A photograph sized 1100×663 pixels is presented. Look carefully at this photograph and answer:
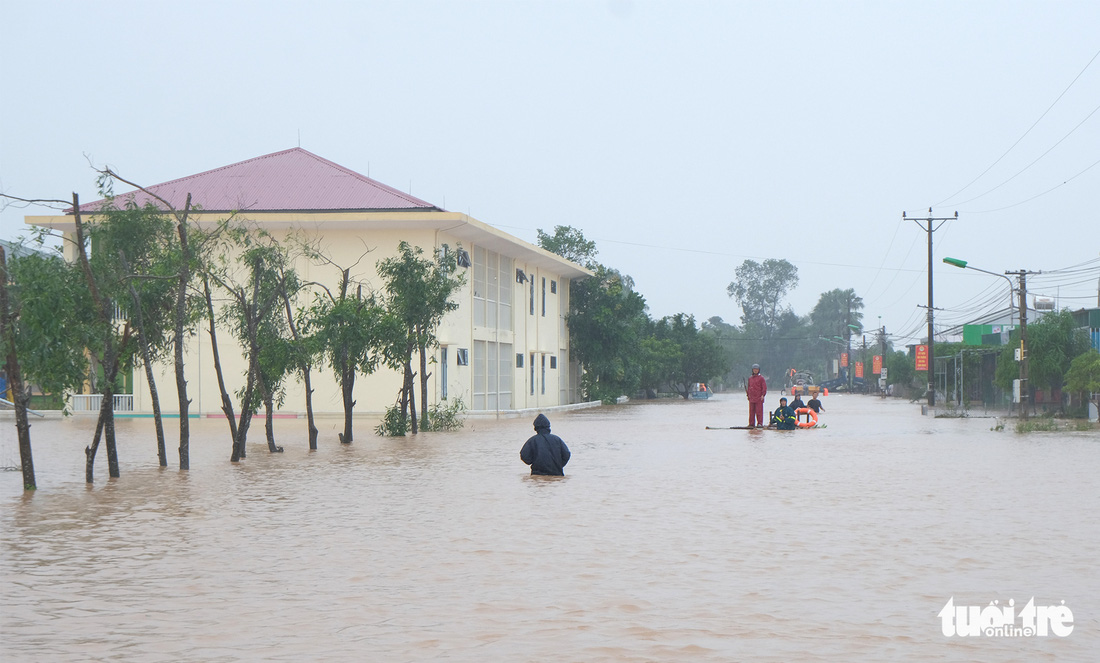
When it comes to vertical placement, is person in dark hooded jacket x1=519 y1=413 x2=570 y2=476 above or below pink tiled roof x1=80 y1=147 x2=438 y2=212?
below

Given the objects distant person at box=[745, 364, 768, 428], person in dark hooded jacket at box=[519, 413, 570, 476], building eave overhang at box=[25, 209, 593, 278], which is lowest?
person in dark hooded jacket at box=[519, 413, 570, 476]

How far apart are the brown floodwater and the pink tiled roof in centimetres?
2022

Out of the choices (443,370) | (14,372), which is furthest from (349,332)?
(443,370)

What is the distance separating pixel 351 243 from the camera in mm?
40406

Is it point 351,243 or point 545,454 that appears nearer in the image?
point 545,454

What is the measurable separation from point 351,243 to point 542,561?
1228 inches

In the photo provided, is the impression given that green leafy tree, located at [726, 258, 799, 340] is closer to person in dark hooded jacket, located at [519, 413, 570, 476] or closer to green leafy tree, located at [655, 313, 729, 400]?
green leafy tree, located at [655, 313, 729, 400]

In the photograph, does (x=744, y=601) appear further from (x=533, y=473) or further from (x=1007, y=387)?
(x=1007, y=387)

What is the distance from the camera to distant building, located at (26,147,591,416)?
39406 mm

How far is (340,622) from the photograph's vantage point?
788 centimetres

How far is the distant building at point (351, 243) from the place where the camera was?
129 ft

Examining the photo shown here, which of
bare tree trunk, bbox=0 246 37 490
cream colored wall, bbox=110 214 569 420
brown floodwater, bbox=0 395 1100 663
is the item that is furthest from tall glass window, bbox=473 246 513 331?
bare tree trunk, bbox=0 246 37 490

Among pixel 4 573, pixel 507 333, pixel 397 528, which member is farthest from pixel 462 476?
pixel 507 333

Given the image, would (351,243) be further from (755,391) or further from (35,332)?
(35,332)
